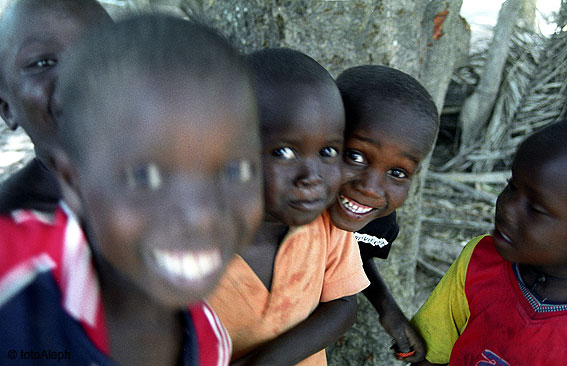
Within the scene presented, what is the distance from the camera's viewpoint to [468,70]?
521 centimetres

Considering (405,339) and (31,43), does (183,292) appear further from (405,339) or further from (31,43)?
(405,339)

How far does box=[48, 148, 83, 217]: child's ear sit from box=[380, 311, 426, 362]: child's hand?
1.26 meters

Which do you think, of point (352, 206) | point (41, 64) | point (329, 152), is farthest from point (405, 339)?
point (41, 64)

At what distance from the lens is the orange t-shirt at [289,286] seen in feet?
3.76

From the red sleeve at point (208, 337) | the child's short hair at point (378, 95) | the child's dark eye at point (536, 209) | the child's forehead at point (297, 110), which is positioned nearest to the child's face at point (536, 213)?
the child's dark eye at point (536, 209)

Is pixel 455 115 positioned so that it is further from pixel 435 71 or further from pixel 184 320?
pixel 184 320

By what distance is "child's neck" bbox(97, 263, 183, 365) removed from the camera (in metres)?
0.76

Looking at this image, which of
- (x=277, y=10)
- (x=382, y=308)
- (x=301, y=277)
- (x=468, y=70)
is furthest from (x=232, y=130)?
(x=468, y=70)

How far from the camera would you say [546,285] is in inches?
53.1

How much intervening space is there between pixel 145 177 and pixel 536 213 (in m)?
1.17

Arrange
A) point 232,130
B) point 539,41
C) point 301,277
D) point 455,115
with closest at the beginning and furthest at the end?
1. point 232,130
2. point 301,277
3. point 539,41
4. point 455,115

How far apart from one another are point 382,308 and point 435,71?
123cm

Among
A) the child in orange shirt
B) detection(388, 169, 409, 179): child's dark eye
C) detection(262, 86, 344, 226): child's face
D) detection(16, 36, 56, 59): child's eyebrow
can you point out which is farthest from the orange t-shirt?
detection(16, 36, 56, 59): child's eyebrow

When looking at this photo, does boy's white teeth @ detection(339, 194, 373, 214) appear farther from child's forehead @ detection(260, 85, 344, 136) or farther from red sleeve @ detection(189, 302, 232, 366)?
red sleeve @ detection(189, 302, 232, 366)
